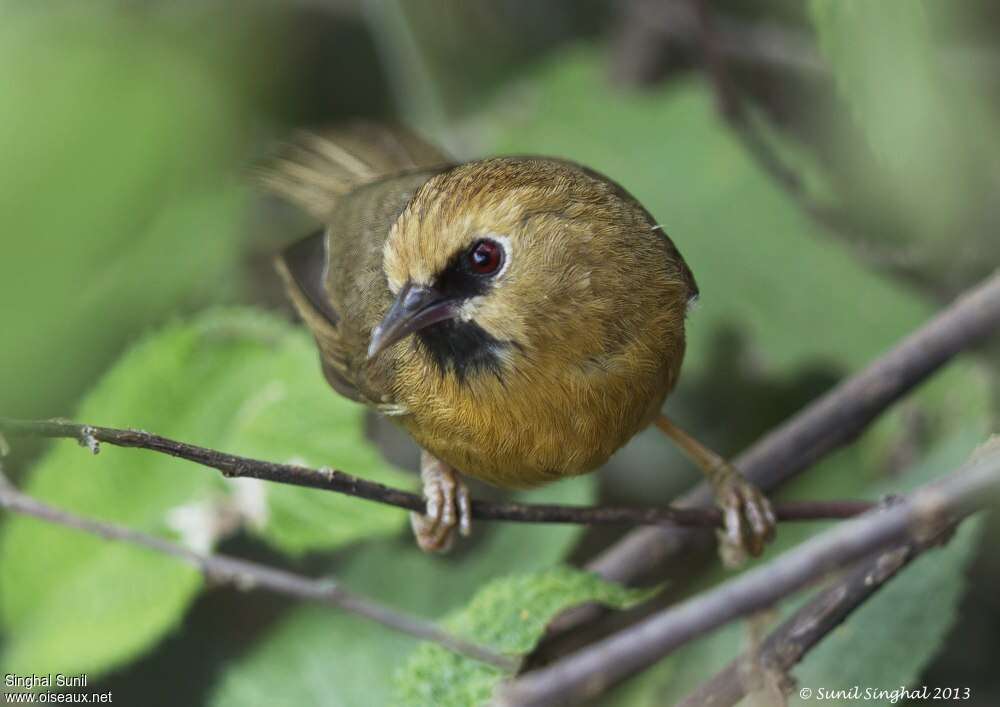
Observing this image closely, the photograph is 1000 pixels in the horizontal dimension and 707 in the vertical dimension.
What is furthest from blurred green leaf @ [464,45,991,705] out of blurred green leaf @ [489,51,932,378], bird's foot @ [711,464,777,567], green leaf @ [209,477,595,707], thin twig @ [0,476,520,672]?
thin twig @ [0,476,520,672]

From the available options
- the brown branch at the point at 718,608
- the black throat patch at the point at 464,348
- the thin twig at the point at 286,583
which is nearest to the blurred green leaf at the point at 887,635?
the thin twig at the point at 286,583

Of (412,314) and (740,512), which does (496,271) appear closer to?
(412,314)

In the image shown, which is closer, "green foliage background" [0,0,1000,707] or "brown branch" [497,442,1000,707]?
"brown branch" [497,442,1000,707]

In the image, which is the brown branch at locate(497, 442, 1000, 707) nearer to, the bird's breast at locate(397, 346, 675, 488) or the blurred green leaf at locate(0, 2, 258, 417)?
the bird's breast at locate(397, 346, 675, 488)

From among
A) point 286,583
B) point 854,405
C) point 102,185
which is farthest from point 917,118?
point 102,185

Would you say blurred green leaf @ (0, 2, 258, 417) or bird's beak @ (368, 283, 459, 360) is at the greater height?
blurred green leaf @ (0, 2, 258, 417)

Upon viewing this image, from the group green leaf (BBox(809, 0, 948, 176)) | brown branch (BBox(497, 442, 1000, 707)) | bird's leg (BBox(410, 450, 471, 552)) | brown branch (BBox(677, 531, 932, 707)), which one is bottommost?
brown branch (BBox(497, 442, 1000, 707))
